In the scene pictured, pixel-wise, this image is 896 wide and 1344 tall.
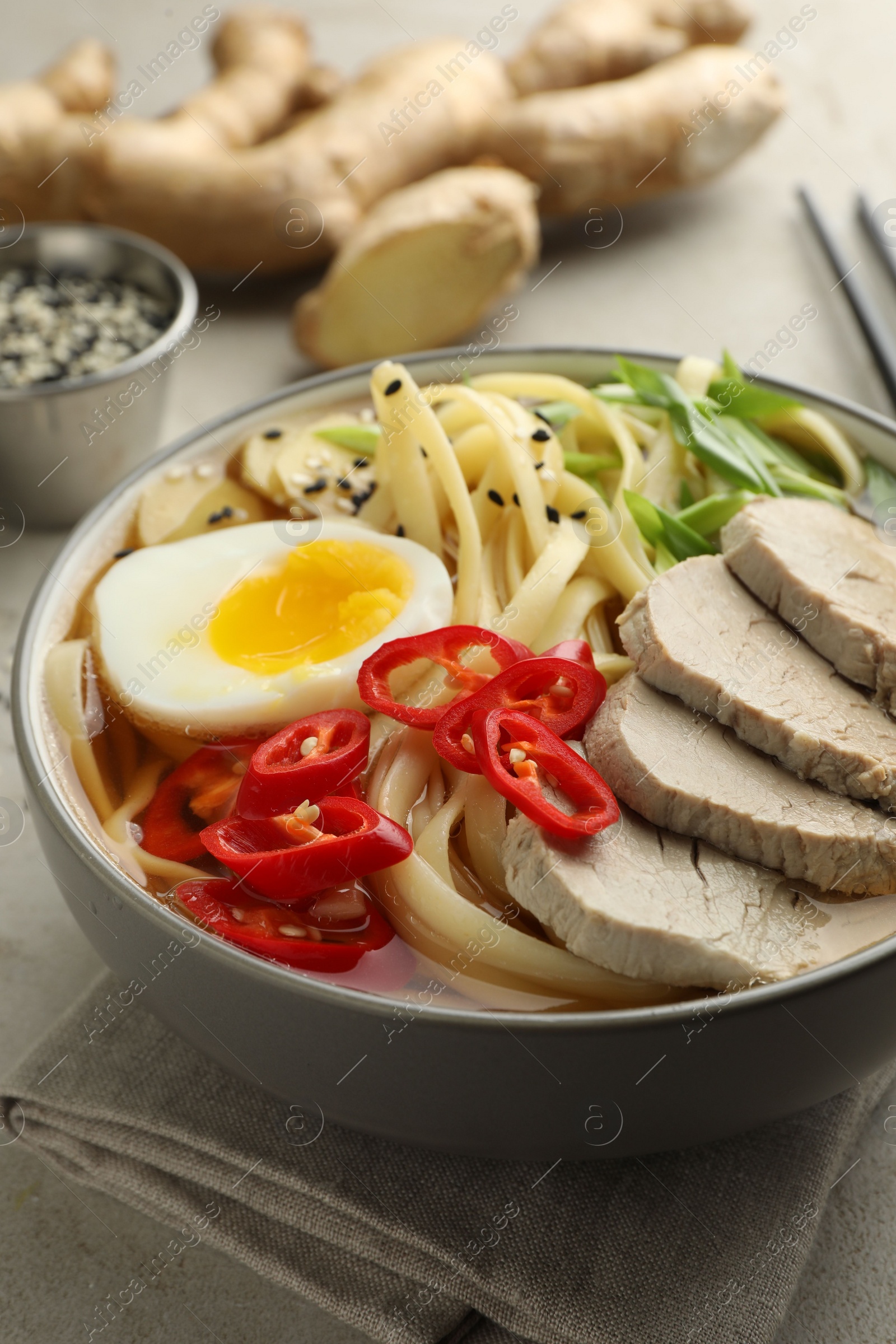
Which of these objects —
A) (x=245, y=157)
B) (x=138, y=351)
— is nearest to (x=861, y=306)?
(x=245, y=157)

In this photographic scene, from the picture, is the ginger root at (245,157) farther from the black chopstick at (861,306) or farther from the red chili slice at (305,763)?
the red chili slice at (305,763)

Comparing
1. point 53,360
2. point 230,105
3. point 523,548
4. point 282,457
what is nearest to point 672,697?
point 523,548

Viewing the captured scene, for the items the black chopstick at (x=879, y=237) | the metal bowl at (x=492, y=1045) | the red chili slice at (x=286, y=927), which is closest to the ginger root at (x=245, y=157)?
the black chopstick at (x=879, y=237)

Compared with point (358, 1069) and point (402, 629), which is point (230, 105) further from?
point (358, 1069)

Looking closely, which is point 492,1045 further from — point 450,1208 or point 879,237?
point 879,237

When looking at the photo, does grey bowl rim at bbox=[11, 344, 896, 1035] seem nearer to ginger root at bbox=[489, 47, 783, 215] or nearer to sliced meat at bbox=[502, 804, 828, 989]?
sliced meat at bbox=[502, 804, 828, 989]

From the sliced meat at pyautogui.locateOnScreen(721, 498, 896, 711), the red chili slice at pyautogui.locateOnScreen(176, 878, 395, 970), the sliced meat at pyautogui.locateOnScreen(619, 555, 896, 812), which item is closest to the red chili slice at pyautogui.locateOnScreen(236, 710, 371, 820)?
the red chili slice at pyautogui.locateOnScreen(176, 878, 395, 970)
